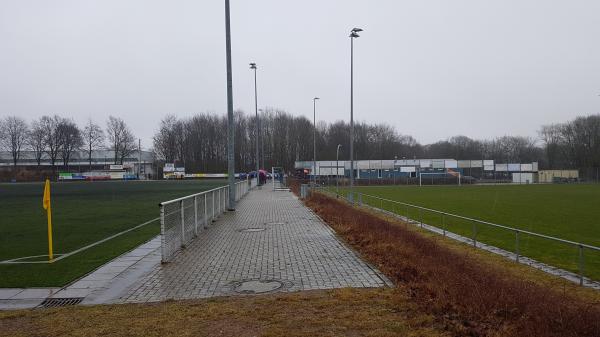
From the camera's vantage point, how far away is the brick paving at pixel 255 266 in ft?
25.4

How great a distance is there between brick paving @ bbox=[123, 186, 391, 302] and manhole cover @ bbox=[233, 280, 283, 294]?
112 mm

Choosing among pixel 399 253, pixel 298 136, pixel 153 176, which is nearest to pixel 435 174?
pixel 298 136

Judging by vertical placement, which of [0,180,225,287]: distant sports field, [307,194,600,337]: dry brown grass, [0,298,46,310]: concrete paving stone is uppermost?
[307,194,600,337]: dry brown grass

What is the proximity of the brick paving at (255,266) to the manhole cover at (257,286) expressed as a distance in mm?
112

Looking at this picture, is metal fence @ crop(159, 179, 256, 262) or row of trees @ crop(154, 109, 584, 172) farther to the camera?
row of trees @ crop(154, 109, 584, 172)

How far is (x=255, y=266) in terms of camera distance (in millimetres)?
9602

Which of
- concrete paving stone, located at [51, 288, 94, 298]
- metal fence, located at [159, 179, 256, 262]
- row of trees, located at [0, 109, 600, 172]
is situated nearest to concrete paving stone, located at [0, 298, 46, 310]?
concrete paving stone, located at [51, 288, 94, 298]

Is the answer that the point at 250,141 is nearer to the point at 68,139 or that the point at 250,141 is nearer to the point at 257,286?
the point at 68,139

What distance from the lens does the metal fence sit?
10273 mm

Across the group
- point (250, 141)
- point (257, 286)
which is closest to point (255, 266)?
point (257, 286)

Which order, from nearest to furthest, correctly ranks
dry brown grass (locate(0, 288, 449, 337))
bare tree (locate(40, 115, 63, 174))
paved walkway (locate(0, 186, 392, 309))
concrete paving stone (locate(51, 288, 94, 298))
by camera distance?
dry brown grass (locate(0, 288, 449, 337)) → paved walkway (locate(0, 186, 392, 309)) → concrete paving stone (locate(51, 288, 94, 298)) → bare tree (locate(40, 115, 63, 174))

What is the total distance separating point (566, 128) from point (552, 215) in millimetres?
95936

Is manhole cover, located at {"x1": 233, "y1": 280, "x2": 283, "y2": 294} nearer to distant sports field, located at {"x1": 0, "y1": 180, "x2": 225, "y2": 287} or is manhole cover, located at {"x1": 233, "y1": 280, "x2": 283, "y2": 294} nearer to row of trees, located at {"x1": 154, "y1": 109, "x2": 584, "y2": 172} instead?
distant sports field, located at {"x1": 0, "y1": 180, "x2": 225, "y2": 287}

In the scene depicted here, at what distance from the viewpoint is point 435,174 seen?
3465 inches
